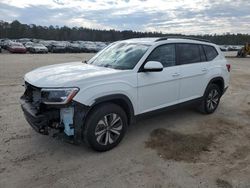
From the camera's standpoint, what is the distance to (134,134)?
5.36m

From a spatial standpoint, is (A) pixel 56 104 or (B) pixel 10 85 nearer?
(A) pixel 56 104

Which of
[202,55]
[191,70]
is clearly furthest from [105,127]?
[202,55]

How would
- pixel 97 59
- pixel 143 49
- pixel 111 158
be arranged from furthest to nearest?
pixel 97 59 < pixel 143 49 < pixel 111 158

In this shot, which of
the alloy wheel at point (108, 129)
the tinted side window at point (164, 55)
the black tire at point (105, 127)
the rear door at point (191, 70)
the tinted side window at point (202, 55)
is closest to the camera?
the black tire at point (105, 127)

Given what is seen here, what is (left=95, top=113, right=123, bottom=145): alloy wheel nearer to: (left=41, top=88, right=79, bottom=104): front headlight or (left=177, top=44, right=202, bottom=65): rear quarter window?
(left=41, top=88, right=79, bottom=104): front headlight

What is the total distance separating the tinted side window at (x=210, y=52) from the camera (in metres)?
6.59

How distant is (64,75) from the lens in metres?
4.42

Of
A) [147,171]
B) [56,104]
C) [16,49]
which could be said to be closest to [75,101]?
[56,104]

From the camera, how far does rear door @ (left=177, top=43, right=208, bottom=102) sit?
5.76 metres

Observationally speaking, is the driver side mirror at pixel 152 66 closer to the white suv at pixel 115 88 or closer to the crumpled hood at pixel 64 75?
the white suv at pixel 115 88

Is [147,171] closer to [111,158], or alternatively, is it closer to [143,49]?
[111,158]

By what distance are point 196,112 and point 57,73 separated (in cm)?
372

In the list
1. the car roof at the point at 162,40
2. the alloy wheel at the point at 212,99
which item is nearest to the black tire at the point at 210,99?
the alloy wheel at the point at 212,99

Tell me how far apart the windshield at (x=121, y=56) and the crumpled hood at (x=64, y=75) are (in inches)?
11.4
